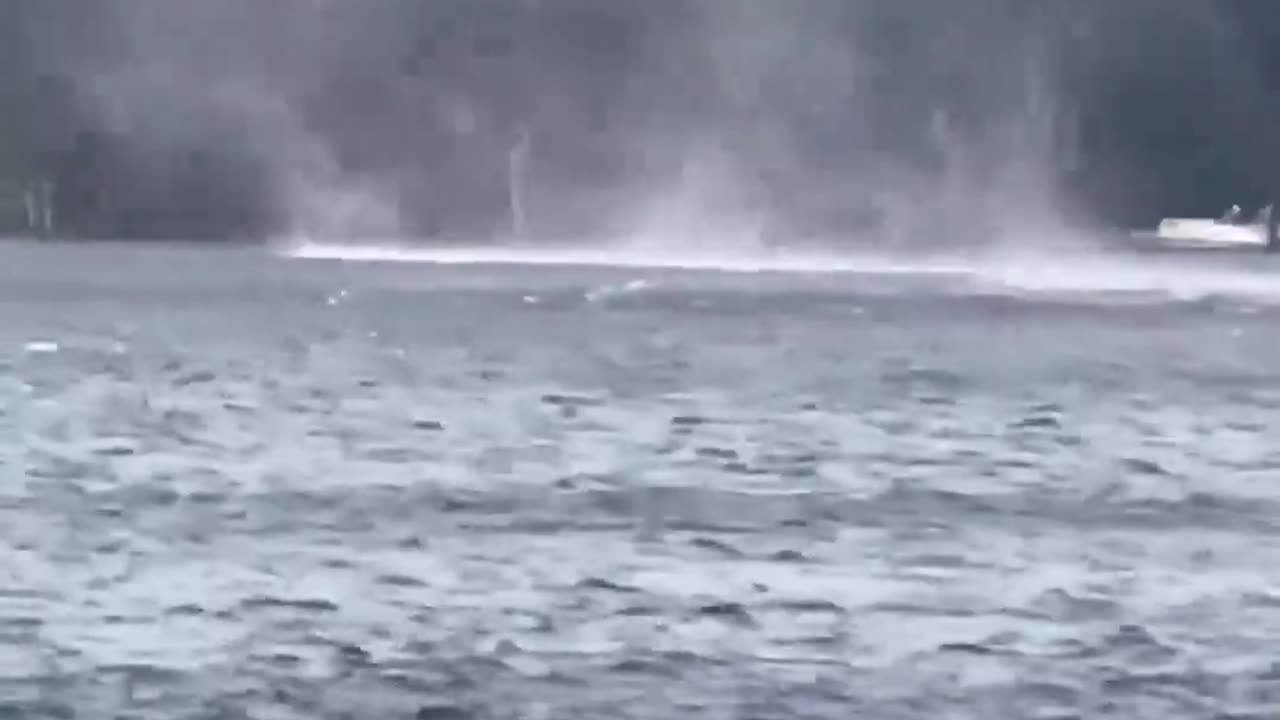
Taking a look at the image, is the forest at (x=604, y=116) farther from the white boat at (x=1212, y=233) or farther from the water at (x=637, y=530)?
the water at (x=637, y=530)

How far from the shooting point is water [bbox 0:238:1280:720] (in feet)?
71.3

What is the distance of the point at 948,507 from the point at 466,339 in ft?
120

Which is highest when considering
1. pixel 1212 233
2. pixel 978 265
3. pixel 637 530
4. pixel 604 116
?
pixel 604 116

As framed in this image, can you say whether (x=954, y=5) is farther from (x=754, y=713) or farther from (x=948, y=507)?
(x=754, y=713)

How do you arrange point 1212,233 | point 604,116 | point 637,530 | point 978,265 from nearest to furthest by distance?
point 637,530 < point 978,265 < point 1212,233 < point 604,116

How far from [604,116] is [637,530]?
106576mm

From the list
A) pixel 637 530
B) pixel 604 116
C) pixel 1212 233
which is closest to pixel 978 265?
pixel 1212 233

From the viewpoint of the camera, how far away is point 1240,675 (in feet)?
72.5

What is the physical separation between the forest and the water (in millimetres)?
62107

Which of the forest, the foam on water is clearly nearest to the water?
the foam on water

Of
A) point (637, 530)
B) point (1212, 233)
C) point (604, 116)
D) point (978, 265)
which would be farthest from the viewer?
point (604, 116)

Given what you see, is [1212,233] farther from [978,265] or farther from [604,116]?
[604,116]

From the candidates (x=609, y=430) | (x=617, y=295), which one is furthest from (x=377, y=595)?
(x=617, y=295)

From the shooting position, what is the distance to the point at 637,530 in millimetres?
30312
